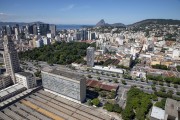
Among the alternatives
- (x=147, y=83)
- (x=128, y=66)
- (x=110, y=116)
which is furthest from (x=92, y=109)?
(x=128, y=66)

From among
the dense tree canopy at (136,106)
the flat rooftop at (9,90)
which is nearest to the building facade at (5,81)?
the flat rooftop at (9,90)

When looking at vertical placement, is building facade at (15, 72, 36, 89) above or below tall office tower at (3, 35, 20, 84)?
below

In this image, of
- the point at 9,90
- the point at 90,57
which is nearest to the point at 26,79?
the point at 9,90

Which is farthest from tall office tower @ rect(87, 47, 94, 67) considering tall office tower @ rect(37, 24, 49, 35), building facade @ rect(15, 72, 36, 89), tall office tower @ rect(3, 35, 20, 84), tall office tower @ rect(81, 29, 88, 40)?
tall office tower @ rect(37, 24, 49, 35)

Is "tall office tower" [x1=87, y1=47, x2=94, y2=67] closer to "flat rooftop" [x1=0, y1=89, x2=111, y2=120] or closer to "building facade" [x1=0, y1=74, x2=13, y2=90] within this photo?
"flat rooftop" [x1=0, y1=89, x2=111, y2=120]

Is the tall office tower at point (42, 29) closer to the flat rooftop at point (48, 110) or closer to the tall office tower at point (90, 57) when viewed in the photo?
the tall office tower at point (90, 57)
